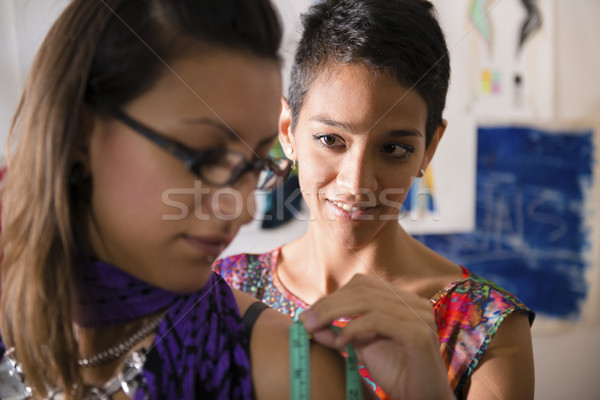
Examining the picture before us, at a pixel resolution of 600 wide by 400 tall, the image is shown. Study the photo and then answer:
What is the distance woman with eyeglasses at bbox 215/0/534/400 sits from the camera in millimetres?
835

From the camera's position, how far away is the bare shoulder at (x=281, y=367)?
614 mm

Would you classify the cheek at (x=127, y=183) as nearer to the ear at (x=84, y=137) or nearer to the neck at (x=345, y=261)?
the ear at (x=84, y=137)

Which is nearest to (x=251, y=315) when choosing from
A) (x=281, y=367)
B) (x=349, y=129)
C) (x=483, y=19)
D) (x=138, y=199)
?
(x=281, y=367)

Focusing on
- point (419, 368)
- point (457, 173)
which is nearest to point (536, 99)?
point (457, 173)

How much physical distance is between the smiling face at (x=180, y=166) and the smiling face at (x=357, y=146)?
0.96 ft

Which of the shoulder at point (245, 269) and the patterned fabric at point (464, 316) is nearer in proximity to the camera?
the patterned fabric at point (464, 316)

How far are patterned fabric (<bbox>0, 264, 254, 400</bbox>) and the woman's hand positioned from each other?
10 cm

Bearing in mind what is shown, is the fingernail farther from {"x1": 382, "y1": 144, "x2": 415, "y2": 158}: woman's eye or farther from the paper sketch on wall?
the paper sketch on wall

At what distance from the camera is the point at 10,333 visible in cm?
62

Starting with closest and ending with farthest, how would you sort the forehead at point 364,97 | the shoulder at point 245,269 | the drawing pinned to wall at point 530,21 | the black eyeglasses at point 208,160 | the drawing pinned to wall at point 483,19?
the black eyeglasses at point 208,160, the forehead at point 364,97, the shoulder at point 245,269, the drawing pinned to wall at point 483,19, the drawing pinned to wall at point 530,21

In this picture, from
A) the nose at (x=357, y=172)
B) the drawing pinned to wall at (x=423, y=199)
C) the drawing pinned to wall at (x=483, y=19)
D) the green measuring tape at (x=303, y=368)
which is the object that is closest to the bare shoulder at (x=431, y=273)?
the nose at (x=357, y=172)

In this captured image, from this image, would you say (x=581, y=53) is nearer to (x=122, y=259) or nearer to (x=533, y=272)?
(x=533, y=272)

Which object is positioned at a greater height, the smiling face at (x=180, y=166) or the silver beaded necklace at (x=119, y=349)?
the smiling face at (x=180, y=166)

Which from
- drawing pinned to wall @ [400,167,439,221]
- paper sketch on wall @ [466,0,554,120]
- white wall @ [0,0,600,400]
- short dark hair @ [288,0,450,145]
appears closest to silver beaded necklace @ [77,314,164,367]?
short dark hair @ [288,0,450,145]
